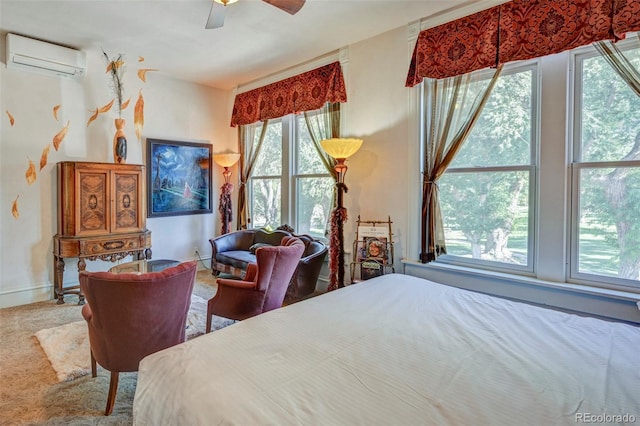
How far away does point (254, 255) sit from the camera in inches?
186

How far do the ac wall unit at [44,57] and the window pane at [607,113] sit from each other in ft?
17.1

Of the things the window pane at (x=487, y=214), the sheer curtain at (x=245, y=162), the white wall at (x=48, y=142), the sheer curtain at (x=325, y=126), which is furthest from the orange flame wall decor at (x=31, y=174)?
the window pane at (x=487, y=214)

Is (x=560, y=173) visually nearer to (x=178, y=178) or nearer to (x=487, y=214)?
(x=487, y=214)

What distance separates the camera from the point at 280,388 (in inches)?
48.5

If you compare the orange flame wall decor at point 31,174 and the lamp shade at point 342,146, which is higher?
the lamp shade at point 342,146

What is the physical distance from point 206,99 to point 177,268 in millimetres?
4246

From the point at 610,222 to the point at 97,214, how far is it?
502 centimetres

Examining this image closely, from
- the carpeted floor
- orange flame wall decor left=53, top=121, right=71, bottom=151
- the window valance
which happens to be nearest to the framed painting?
orange flame wall decor left=53, top=121, right=71, bottom=151

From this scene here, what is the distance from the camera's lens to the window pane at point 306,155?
15.5 ft

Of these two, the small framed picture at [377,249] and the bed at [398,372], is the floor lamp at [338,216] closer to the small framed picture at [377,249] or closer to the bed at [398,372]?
the small framed picture at [377,249]

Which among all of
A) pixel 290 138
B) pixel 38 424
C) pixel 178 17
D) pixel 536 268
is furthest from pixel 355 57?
pixel 38 424

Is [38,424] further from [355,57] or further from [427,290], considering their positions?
[355,57]

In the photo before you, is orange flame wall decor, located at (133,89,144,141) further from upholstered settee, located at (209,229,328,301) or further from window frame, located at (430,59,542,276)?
window frame, located at (430,59,542,276)

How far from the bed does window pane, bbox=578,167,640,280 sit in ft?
3.10
